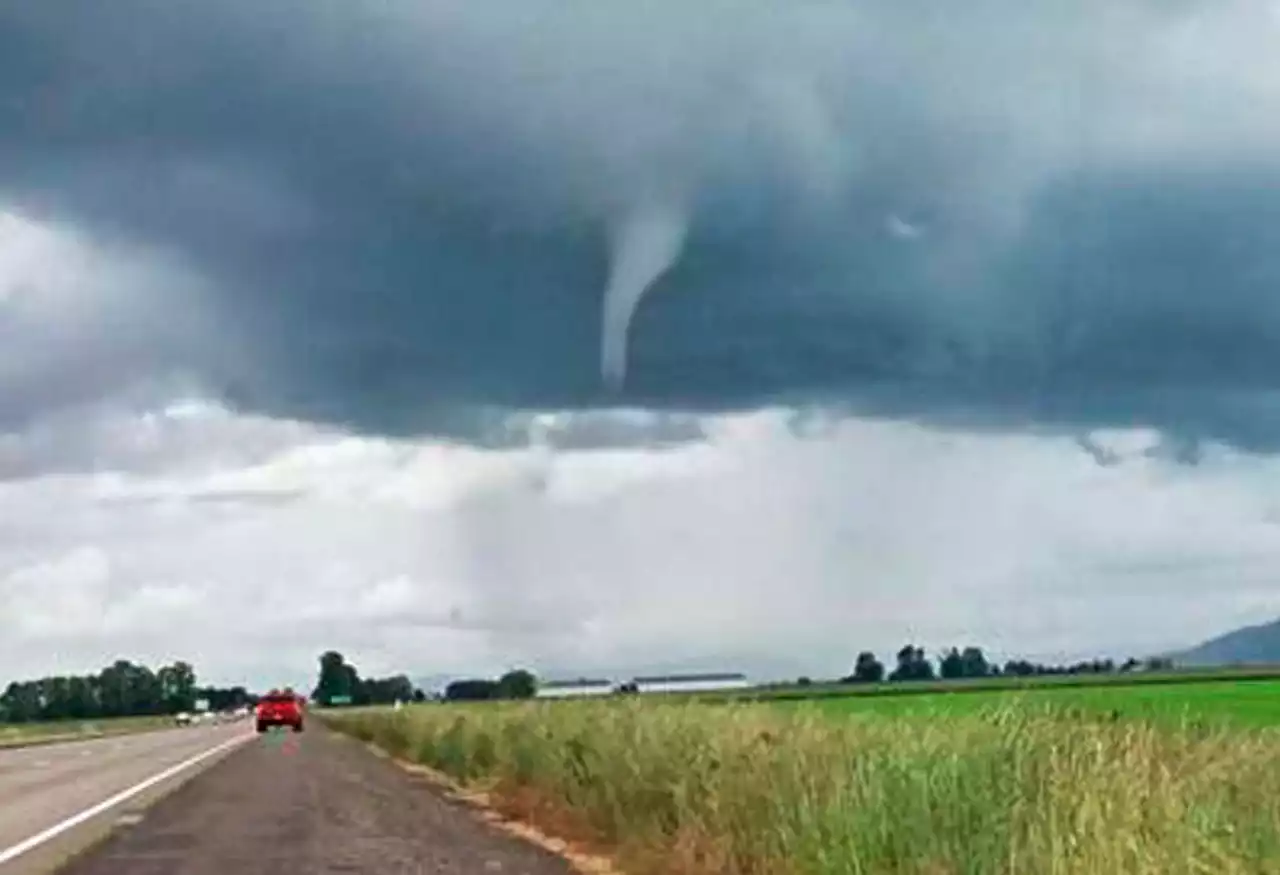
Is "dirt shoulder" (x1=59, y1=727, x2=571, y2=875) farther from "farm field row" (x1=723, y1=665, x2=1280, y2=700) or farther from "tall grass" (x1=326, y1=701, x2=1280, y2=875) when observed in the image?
"farm field row" (x1=723, y1=665, x2=1280, y2=700)

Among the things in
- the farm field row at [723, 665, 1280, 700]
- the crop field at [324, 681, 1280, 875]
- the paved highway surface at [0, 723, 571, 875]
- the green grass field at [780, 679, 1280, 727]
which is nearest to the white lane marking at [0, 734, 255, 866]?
the paved highway surface at [0, 723, 571, 875]

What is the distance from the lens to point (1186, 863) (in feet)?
40.9

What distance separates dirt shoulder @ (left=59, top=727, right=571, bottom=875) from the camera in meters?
26.0

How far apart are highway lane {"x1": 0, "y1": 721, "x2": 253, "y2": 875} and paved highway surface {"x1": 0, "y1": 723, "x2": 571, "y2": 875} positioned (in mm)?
55

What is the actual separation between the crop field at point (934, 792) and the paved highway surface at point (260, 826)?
181cm

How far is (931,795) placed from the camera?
17.7 metres

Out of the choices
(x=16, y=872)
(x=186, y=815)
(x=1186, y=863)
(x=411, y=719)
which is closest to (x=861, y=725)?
(x=16, y=872)

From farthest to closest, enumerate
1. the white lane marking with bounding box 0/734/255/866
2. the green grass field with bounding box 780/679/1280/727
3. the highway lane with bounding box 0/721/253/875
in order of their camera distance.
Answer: the highway lane with bounding box 0/721/253/875 → the white lane marking with bounding box 0/734/255/866 → the green grass field with bounding box 780/679/1280/727

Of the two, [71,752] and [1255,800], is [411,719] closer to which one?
[71,752]

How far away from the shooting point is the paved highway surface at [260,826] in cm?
2644

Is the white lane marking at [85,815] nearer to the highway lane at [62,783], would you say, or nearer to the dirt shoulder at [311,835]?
the highway lane at [62,783]

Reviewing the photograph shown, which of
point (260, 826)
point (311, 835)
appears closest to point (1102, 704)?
point (311, 835)

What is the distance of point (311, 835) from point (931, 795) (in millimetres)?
15711

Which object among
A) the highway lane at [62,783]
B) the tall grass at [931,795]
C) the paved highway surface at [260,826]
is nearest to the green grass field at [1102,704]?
the tall grass at [931,795]
